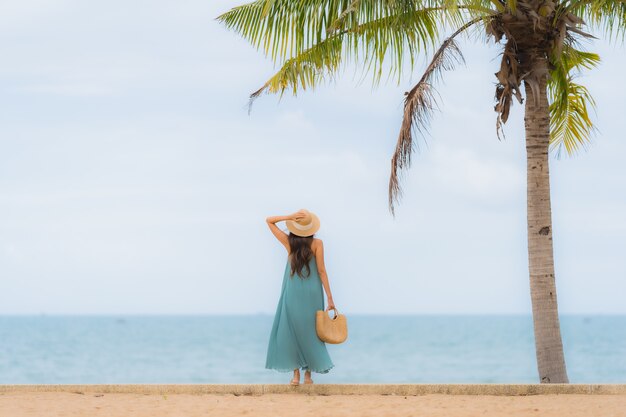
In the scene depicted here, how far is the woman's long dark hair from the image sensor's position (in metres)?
9.91

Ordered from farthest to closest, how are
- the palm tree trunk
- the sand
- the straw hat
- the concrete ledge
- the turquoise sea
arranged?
the turquoise sea, the palm tree trunk, the concrete ledge, the straw hat, the sand

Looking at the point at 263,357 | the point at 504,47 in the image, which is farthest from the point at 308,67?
the point at 263,357

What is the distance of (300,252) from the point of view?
9906 millimetres

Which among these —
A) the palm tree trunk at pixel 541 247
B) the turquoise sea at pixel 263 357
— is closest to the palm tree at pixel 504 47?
the palm tree trunk at pixel 541 247

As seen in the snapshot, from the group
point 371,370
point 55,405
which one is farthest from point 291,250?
point 371,370

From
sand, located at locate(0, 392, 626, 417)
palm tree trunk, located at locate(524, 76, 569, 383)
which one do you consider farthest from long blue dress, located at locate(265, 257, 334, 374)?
palm tree trunk, located at locate(524, 76, 569, 383)

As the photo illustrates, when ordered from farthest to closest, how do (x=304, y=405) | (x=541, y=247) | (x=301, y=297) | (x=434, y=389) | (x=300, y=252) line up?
(x=541, y=247) → (x=434, y=389) → (x=301, y=297) → (x=300, y=252) → (x=304, y=405)

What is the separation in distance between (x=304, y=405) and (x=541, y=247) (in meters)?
3.89

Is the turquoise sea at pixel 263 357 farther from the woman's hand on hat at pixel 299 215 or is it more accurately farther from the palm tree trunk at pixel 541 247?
the woman's hand on hat at pixel 299 215

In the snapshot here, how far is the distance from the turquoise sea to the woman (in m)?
28.2

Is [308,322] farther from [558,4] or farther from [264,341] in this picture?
[264,341]

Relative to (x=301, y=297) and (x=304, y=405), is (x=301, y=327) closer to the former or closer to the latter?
(x=301, y=297)

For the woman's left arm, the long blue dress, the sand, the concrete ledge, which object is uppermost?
the woman's left arm

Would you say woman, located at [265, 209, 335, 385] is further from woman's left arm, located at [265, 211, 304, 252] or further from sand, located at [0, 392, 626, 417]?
sand, located at [0, 392, 626, 417]
